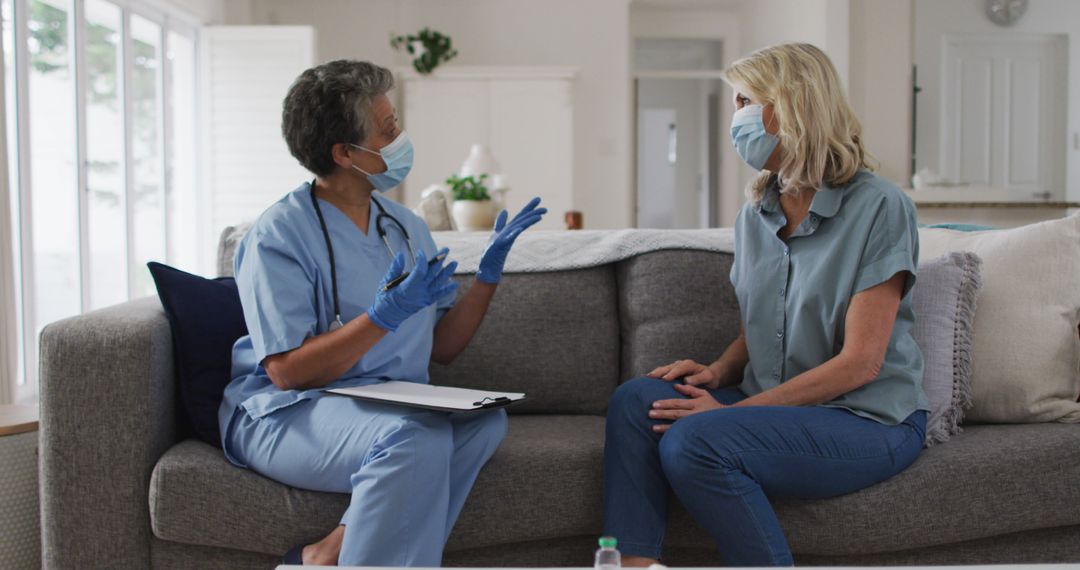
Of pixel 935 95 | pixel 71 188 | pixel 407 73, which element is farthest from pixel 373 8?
pixel 935 95

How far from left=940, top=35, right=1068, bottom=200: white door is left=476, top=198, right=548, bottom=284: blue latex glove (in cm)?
533

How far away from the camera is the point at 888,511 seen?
1.52 meters

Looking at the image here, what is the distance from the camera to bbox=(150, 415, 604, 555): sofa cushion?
153 centimetres

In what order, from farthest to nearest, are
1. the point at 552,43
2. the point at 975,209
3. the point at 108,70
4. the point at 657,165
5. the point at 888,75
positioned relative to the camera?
the point at 657,165 < the point at 552,43 < the point at 888,75 < the point at 975,209 < the point at 108,70

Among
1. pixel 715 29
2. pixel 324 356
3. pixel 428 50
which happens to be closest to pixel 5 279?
pixel 324 356

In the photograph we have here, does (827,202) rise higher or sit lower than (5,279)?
higher

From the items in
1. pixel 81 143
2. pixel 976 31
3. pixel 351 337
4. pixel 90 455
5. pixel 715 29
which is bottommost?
pixel 90 455

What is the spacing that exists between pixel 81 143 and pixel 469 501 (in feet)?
12.2

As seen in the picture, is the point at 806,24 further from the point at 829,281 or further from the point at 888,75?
the point at 829,281

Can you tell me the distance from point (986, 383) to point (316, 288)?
1.24 meters

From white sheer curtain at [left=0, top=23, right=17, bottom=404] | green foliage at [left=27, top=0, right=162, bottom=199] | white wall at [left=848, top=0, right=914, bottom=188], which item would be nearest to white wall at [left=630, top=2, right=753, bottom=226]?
white wall at [left=848, top=0, right=914, bottom=188]

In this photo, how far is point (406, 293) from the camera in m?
1.46

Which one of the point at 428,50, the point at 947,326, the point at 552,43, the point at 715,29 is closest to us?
the point at 947,326

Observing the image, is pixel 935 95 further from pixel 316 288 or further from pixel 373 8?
pixel 316 288
